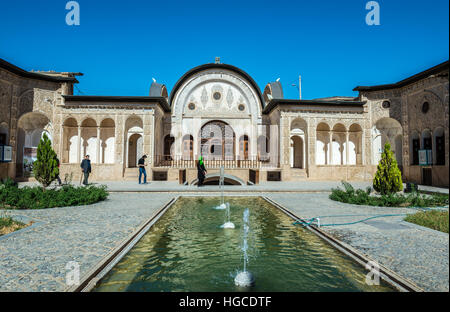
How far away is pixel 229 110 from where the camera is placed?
23.5m

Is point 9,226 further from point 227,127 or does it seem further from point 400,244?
point 227,127

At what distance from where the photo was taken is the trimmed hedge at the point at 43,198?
8203 mm

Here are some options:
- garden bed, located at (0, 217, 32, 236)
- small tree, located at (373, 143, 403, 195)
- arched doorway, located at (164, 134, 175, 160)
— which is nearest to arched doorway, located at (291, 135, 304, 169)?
A: arched doorway, located at (164, 134, 175, 160)

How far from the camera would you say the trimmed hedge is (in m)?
8.20

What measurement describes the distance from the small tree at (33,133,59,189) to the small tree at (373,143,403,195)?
43.6ft

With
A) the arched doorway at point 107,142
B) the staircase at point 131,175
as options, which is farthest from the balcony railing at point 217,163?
the arched doorway at point 107,142

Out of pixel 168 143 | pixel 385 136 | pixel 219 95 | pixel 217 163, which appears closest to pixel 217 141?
pixel 219 95

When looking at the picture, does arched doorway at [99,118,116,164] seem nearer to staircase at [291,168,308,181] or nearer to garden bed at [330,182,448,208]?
staircase at [291,168,308,181]

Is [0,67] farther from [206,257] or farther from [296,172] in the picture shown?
[296,172]

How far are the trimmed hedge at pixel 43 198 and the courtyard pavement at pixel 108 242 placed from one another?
1.56 feet

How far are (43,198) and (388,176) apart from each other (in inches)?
494

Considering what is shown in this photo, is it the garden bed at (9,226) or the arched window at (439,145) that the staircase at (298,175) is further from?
the garden bed at (9,226)

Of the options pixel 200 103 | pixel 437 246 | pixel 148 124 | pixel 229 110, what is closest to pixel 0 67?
pixel 148 124
